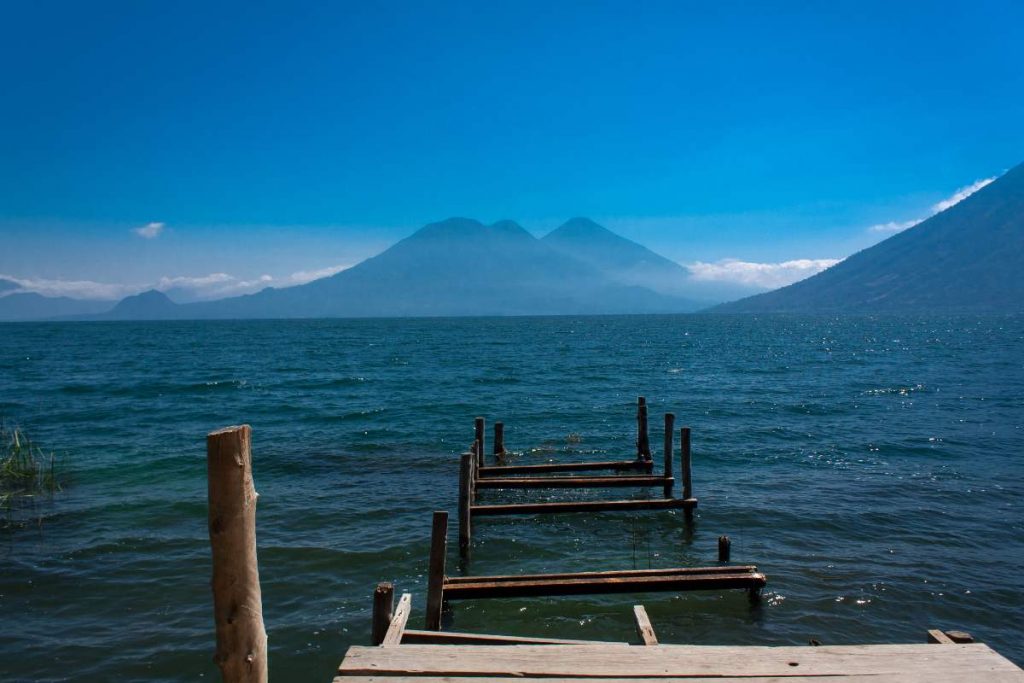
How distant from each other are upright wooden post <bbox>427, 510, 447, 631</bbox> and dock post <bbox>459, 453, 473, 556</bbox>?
4370 millimetres

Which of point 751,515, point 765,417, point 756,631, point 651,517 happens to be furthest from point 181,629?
point 765,417

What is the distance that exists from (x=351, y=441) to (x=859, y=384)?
108 ft

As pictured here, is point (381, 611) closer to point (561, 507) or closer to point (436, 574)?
point (436, 574)

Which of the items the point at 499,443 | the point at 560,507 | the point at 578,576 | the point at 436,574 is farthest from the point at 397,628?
the point at 499,443

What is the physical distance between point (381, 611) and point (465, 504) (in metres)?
6.50

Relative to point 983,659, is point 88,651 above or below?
below

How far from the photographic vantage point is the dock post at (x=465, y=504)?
1348cm

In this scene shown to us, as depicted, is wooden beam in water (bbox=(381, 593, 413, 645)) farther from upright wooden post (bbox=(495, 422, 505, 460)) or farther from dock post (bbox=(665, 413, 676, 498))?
upright wooden post (bbox=(495, 422, 505, 460))

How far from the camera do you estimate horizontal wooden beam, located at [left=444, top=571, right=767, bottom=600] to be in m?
9.68

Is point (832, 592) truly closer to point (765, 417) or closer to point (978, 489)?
point (978, 489)

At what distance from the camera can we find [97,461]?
21.8 meters

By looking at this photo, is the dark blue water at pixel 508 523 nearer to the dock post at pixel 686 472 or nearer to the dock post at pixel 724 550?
the dock post at pixel 686 472

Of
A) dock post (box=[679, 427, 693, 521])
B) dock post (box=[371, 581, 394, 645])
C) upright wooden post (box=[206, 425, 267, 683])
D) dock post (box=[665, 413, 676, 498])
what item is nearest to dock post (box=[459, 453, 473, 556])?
dock post (box=[679, 427, 693, 521])

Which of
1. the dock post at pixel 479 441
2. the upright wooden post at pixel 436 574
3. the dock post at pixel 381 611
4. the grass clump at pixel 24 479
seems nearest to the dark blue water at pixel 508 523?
the grass clump at pixel 24 479
